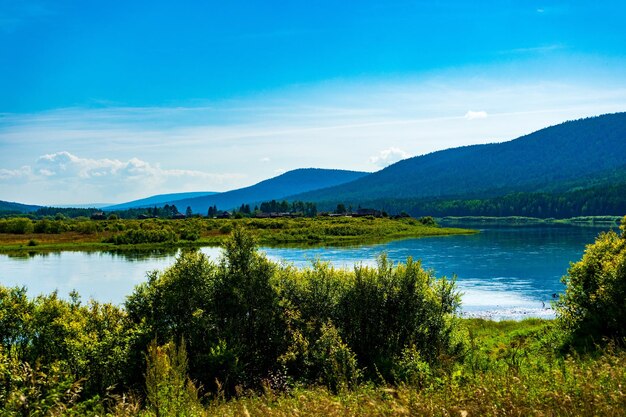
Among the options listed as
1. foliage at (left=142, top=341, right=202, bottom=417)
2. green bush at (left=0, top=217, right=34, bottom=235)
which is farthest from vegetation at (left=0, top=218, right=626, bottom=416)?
green bush at (left=0, top=217, right=34, bottom=235)

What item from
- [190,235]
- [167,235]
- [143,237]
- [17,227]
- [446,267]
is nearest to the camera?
[446,267]

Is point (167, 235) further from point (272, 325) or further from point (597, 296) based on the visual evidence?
point (597, 296)

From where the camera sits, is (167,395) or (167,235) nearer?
(167,395)

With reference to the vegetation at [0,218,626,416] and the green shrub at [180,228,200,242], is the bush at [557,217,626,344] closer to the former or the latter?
the vegetation at [0,218,626,416]

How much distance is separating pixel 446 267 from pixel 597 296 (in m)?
42.1

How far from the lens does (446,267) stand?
224 ft

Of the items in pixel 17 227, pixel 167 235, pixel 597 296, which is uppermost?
pixel 17 227

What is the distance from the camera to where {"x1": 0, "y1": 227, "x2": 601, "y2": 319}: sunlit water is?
48.4m

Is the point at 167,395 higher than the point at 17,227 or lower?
lower

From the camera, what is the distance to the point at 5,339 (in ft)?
70.4

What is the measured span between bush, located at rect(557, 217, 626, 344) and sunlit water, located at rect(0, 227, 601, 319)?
12301mm

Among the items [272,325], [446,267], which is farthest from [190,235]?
[272,325]

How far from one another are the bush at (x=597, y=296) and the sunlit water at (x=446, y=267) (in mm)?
12301

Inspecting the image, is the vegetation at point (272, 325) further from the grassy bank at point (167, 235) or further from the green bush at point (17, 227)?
Result: the green bush at point (17, 227)
